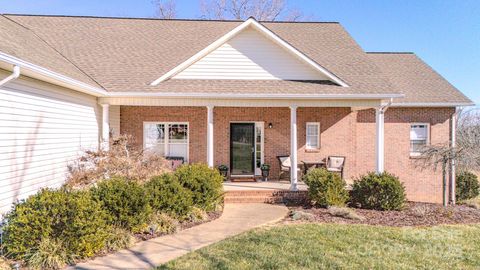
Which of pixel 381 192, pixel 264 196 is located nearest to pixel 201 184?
pixel 264 196

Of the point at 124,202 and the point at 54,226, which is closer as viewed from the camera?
the point at 54,226

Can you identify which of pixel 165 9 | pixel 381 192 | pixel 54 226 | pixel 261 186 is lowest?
pixel 261 186

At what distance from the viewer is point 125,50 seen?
42.3 feet

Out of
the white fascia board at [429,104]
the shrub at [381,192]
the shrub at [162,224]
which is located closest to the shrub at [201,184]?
the shrub at [162,224]

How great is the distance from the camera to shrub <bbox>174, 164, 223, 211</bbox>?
26.9 feet

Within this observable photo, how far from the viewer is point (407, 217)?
867 cm

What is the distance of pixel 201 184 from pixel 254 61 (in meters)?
5.24

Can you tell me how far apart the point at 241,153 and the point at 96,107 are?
573 cm

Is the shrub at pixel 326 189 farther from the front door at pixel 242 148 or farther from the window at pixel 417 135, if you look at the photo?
the window at pixel 417 135

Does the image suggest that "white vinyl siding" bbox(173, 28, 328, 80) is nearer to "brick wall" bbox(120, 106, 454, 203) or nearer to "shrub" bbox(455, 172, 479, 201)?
"brick wall" bbox(120, 106, 454, 203)

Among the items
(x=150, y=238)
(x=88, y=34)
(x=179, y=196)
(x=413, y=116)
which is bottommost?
(x=150, y=238)

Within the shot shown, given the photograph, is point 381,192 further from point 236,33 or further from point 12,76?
point 12,76

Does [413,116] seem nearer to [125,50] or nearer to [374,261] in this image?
[374,261]

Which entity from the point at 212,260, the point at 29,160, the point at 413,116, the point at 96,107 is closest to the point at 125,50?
the point at 96,107
